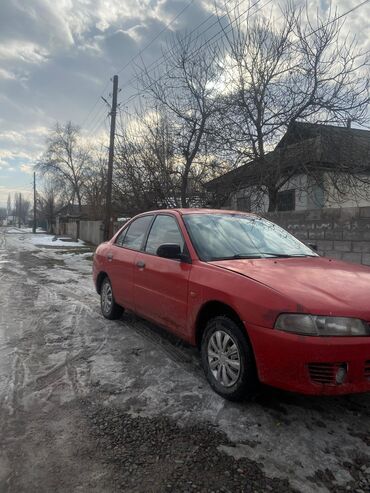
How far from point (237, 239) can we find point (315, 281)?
4.00 ft

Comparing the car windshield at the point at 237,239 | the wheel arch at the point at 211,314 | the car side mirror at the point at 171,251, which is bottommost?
the wheel arch at the point at 211,314

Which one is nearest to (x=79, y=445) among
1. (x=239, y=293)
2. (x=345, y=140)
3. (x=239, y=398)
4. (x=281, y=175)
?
(x=239, y=398)

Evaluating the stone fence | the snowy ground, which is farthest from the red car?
the stone fence

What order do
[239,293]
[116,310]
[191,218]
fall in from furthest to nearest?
[116,310], [191,218], [239,293]

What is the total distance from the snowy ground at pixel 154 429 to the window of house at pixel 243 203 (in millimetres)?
9766

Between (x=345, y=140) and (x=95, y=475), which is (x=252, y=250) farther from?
(x=345, y=140)

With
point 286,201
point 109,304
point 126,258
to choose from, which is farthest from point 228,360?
point 286,201

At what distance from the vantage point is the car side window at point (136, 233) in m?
5.15

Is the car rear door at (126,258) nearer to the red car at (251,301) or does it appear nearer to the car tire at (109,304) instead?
the red car at (251,301)

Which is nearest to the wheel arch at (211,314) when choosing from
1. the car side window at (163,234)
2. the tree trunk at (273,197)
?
the car side window at (163,234)

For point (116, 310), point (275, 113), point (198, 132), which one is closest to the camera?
point (116, 310)

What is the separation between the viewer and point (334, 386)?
2.73m

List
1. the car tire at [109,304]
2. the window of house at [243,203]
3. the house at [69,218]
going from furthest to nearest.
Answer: the house at [69,218]
the window of house at [243,203]
the car tire at [109,304]

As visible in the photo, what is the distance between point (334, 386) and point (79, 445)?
5.78ft
